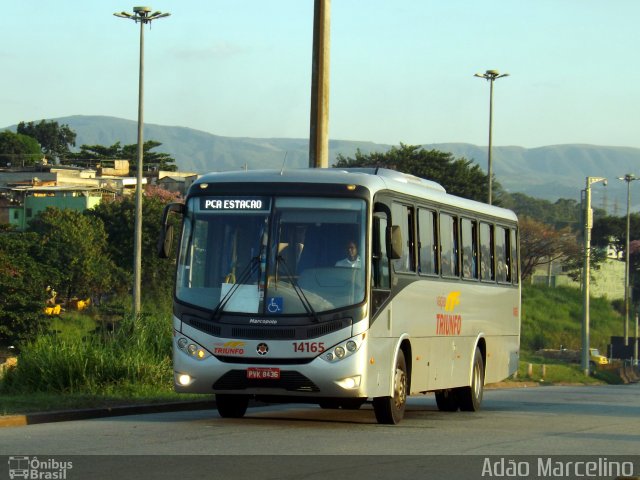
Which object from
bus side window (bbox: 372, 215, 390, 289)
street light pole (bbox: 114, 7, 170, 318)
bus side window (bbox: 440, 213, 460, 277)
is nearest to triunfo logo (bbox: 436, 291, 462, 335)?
bus side window (bbox: 440, 213, 460, 277)

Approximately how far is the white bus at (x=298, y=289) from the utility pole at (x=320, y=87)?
19.2ft

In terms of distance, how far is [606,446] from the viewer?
14.3 metres

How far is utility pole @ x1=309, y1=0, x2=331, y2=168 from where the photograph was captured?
75.0 feet

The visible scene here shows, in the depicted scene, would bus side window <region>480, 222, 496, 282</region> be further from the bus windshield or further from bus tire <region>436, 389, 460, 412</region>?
the bus windshield

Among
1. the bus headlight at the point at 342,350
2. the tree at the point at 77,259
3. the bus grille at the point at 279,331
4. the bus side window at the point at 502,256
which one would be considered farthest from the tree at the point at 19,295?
the bus headlight at the point at 342,350

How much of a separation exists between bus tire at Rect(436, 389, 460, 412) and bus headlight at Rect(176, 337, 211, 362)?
6531mm

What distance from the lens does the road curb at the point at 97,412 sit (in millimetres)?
15526

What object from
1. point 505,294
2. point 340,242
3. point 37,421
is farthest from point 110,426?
point 505,294

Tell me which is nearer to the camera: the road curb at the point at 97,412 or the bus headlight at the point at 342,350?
the bus headlight at the point at 342,350

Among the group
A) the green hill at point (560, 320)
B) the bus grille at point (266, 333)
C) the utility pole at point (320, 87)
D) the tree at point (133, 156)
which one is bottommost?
the green hill at point (560, 320)

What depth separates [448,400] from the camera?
2097cm

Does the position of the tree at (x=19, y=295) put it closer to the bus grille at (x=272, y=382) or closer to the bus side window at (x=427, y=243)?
the bus side window at (x=427, y=243)

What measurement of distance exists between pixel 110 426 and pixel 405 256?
4428 mm
